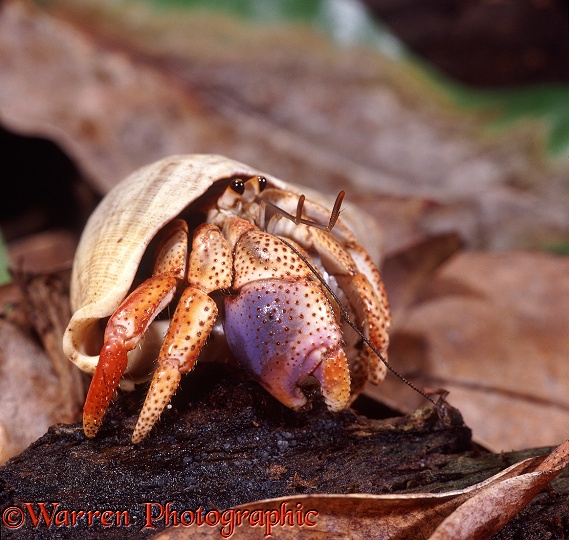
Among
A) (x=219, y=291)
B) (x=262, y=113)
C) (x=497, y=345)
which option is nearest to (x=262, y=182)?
(x=219, y=291)

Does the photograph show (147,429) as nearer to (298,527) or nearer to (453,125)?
(298,527)

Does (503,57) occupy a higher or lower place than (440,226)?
higher

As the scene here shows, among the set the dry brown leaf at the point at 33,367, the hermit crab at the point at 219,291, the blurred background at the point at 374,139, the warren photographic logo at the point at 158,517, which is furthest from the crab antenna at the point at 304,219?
the dry brown leaf at the point at 33,367

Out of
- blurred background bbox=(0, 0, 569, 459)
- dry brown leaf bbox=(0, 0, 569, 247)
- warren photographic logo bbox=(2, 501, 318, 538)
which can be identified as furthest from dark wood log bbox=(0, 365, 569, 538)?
dry brown leaf bbox=(0, 0, 569, 247)

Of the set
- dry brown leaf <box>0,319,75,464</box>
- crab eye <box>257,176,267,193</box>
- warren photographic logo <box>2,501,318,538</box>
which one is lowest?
dry brown leaf <box>0,319,75,464</box>

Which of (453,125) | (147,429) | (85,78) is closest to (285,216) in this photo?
(147,429)

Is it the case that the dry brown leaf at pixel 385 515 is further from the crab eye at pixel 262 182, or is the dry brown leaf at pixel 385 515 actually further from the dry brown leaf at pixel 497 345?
the crab eye at pixel 262 182

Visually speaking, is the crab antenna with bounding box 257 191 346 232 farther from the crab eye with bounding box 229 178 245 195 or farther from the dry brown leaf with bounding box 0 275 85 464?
the dry brown leaf with bounding box 0 275 85 464
